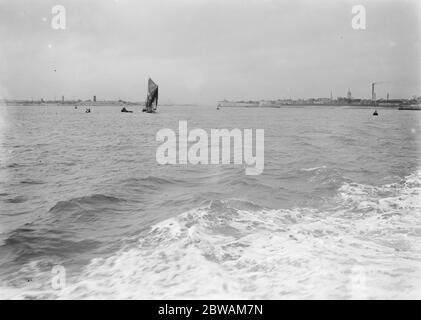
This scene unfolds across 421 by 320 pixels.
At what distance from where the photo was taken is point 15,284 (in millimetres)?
5969

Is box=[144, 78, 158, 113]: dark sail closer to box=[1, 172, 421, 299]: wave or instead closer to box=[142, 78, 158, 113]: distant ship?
box=[142, 78, 158, 113]: distant ship

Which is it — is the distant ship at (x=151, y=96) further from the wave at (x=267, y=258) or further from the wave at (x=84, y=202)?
the wave at (x=267, y=258)

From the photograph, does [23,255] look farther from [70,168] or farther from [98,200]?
[70,168]

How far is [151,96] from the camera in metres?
105

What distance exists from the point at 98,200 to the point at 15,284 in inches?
217

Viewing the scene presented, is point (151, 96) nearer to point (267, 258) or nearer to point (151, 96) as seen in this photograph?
point (151, 96)

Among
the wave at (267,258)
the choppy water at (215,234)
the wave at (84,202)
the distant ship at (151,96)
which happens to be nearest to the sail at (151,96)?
the distant ship at (151,96)

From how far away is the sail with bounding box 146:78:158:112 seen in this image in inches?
4049

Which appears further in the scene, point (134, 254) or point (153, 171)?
point (153, 171)

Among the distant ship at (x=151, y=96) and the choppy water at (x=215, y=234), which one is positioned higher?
the distant ship at (x=151, y=96)

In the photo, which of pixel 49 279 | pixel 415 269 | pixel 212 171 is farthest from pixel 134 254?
pixel 212 171

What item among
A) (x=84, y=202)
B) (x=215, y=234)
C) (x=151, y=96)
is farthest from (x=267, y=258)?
(x=151, y=96)

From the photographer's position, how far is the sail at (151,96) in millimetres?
102856

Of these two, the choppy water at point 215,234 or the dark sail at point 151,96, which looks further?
the dark sail at point 151,96
